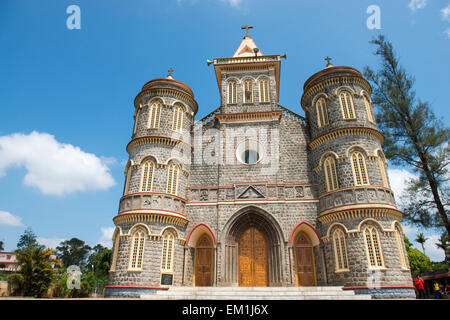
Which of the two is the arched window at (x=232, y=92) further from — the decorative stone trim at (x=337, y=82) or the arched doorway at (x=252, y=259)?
the arched doorway at (x=252, y=259)

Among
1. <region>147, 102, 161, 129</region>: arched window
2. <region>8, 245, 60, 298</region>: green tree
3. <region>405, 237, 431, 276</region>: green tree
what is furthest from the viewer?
<region>405, 237, 431, 276</region>: green tree

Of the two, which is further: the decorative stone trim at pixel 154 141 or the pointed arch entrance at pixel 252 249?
the decorative stone trim at pixel 154 141

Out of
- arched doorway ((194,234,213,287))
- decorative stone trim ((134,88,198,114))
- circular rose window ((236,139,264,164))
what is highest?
decorative stone trim ((134,88,198,114))

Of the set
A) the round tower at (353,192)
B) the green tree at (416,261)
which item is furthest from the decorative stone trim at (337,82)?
the green tree at (416,261)

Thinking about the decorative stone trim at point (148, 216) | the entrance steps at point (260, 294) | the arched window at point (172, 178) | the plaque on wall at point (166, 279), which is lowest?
the entrance steps at point (260, 294)

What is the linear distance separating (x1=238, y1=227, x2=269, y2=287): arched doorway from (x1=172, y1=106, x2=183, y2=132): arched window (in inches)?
315

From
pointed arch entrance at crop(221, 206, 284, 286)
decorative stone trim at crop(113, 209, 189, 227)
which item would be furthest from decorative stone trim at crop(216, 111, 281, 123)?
decorative stone trim at crop(113, 209, 189, 227)

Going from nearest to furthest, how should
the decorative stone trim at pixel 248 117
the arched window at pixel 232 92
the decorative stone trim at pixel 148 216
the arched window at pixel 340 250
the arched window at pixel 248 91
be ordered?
the arched window at pixel 340 250
the decorative stone trim at pixel 148 216
the decorative stone trim at pixel 248 117
the arched window at pixel 248 91
the arched window at pixel 232 92

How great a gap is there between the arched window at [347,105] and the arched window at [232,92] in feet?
23.5

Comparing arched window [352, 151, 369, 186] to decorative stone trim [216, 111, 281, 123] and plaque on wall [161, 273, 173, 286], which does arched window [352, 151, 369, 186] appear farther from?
plaque on wall [161, 273, 173, 286]

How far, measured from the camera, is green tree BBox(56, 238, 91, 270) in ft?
252

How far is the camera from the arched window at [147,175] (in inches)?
639

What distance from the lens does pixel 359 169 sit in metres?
15.5
